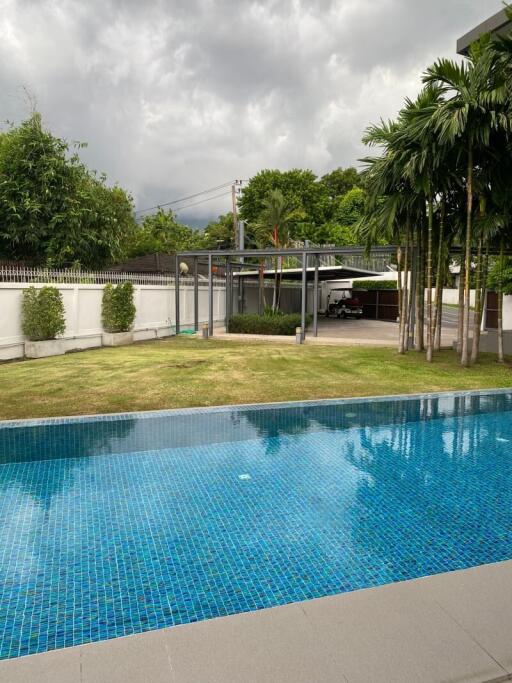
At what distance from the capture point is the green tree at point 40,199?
19.8 meters

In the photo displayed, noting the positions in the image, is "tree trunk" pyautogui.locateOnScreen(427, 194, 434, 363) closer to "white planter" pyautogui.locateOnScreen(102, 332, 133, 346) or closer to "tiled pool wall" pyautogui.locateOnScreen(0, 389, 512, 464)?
"tiled pool wall" pyautogui.locateOnScreen(0, 389, 512, 464)

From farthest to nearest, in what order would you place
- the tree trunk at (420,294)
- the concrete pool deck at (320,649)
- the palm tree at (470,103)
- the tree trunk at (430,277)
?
the tree trunk at (420,294), the tree trunk at (430,277), the palm tree at (470,103), the concrete pool deck at (320,649)

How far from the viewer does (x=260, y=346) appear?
1688 centimetres

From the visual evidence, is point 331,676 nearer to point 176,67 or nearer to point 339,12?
point 339,12

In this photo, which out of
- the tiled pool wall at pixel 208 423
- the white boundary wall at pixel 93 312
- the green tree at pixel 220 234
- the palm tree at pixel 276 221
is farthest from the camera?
the green tree at pixel 220 234

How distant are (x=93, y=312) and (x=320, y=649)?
14626 millimetres

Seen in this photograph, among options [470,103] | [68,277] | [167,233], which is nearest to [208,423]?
[470,103]

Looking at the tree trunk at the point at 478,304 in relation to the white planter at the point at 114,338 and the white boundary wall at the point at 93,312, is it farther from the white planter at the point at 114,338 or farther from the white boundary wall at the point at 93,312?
the white boundary wall at the point at 93,312

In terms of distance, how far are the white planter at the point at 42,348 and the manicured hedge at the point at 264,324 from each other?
8284mm

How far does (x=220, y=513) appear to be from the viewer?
4.52 meters

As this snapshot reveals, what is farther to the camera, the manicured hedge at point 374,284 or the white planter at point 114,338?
the manicured hedge at point 374,284

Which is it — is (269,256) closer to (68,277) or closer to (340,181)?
(68,277)

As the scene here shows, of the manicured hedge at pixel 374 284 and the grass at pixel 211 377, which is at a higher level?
the manicured hedge at pixel 374 284

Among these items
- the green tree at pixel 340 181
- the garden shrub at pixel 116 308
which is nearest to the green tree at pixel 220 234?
the green tree at pixel 340 181
